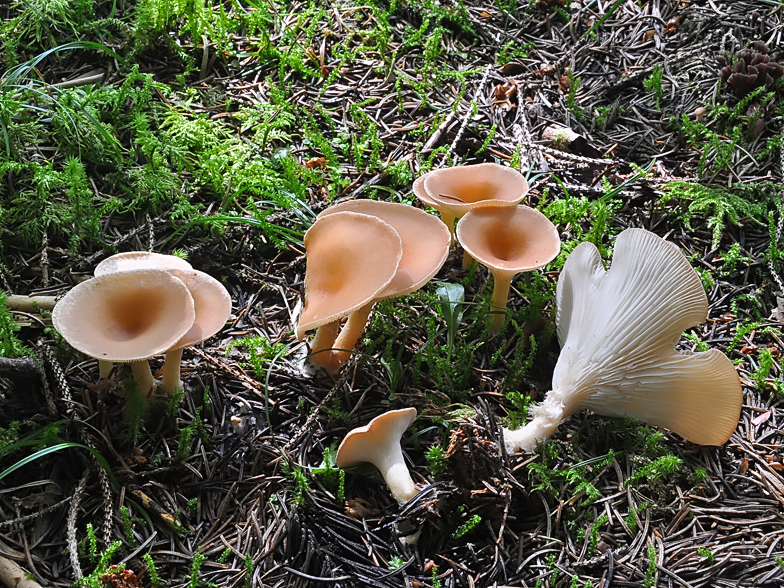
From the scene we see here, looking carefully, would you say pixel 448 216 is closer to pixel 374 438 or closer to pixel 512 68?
pixel 374 438

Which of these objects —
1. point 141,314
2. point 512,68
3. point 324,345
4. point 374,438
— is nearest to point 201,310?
point 141,314

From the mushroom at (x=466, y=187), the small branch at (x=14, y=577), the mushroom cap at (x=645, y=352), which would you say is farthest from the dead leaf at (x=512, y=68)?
the small branch at (x=14, y=577)

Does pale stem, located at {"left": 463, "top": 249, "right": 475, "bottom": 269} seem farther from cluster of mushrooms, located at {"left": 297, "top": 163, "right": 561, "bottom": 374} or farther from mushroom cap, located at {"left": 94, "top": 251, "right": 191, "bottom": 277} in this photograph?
mushroom cap, located at {"left": 94, "top": 251, "right": 191, "bottom": 277}

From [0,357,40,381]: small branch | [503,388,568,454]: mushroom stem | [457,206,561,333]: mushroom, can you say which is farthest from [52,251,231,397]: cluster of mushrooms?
[503,388,568,454]: mushroom stem

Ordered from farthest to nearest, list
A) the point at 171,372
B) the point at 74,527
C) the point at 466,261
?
1. the point at 466,261
2. the point at 171,372
3. the point at 74,527

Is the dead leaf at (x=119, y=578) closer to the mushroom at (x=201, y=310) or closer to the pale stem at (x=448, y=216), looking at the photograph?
the mushroom at (x=201, y=310)

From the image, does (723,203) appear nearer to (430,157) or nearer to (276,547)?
(430,157)
